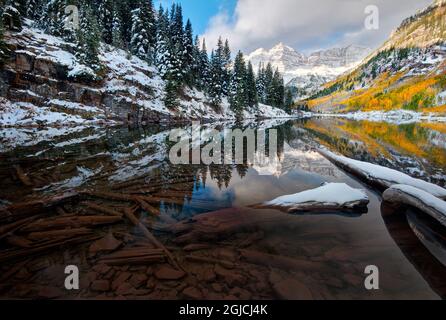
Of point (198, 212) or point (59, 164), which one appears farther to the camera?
point (59, 164)

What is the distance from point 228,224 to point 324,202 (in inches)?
115

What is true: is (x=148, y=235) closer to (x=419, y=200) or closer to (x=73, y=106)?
(x=419, y=200)

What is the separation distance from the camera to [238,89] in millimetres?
63594

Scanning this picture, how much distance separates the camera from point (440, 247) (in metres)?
4.66

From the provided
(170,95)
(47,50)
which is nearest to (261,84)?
(170,95)

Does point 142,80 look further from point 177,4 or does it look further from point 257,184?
point 257,184

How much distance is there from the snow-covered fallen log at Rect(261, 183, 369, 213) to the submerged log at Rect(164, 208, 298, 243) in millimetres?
393

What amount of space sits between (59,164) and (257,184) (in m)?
9.49

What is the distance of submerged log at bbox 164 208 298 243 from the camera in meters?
5.00

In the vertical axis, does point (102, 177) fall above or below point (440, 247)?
above

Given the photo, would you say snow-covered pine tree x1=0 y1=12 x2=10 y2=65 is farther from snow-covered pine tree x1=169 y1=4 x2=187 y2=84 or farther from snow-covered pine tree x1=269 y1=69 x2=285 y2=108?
snow-covered pine tree x1=269 y1=69 x2=285 y2=108

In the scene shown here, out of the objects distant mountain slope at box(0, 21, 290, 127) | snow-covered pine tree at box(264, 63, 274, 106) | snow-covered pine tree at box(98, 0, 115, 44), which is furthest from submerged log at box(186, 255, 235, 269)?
snow-covered pine tree at box(264, 63, 274, 106)
